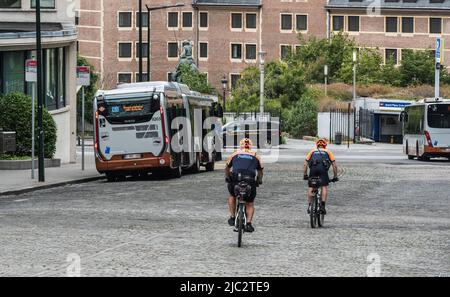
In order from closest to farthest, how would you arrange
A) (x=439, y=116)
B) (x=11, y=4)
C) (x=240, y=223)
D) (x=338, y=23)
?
(x=240, y=223) → (x=11, y=4) → (x=439, y=116) → (x=338, y=23)

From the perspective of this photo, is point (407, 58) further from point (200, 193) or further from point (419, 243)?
point (419, 243)

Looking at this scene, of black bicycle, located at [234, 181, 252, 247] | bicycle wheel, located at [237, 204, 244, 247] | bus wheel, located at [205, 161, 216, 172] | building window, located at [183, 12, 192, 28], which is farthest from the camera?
building window, located at [183, 12, 192, 28]

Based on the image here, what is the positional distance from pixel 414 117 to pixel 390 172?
1695 centimetres

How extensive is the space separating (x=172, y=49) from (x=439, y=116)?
73.1 metres

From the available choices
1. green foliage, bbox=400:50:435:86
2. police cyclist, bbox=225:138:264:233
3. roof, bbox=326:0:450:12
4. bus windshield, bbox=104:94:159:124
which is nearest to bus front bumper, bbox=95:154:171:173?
bus windshield, bbox=104:94:159:124

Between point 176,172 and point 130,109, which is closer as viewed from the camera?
point 130,109

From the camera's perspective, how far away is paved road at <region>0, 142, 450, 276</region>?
1526 cm

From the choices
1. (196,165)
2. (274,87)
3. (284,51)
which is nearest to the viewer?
(196,165)

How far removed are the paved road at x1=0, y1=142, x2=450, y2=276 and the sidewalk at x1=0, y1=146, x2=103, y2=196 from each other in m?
0.85

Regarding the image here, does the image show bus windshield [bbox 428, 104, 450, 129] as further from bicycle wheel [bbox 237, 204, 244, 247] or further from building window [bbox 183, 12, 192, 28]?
building window [bbox 183, 12, 192, 28]

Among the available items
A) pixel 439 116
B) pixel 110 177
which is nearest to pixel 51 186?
pixel 110 177

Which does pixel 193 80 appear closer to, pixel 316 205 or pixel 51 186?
pixel 51 186

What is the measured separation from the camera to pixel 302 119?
10019 cm

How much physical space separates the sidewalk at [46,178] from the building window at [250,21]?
82.1 metres
